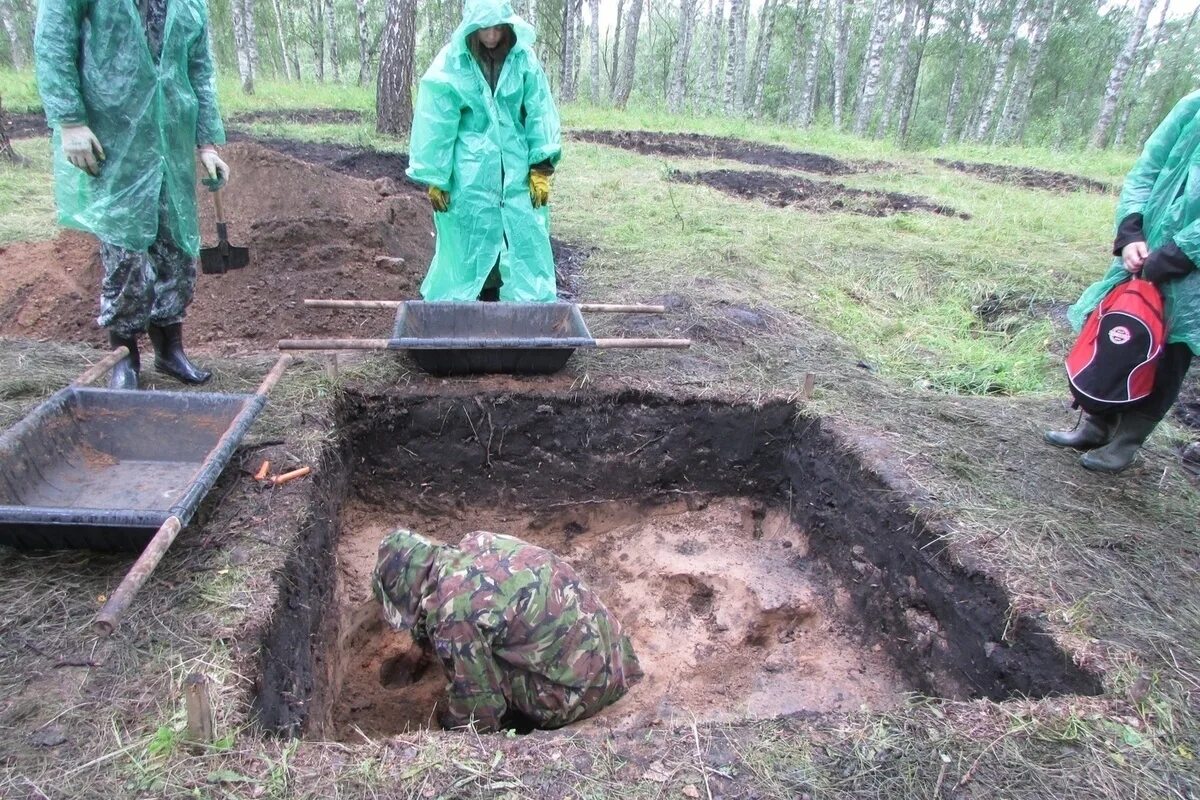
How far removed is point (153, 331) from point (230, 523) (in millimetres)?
1404

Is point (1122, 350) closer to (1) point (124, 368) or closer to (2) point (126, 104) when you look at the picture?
(2) point (126, 104)

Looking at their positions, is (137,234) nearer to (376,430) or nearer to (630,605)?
(376,430)

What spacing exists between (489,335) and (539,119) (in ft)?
4.13

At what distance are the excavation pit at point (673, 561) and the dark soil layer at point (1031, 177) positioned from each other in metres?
10.4

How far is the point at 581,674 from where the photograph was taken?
86.4 inches

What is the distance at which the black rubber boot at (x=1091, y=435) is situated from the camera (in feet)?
10.2

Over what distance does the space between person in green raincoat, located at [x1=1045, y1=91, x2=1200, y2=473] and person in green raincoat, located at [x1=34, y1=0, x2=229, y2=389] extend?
383cm

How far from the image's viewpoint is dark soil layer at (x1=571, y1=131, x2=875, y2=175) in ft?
38.8

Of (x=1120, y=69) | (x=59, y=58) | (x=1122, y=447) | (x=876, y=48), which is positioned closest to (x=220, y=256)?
(x=59, y=58)

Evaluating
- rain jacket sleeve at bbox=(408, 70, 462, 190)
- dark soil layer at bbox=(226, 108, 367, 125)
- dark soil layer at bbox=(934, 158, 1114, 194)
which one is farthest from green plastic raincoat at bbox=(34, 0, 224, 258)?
dark soil layer at bbox=(934, 158, 1114, 194)

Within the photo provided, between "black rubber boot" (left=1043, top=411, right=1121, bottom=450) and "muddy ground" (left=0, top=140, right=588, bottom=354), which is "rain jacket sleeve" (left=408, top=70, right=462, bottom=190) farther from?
"black rubber boot" (left=1043, top=411, right=1121, bottom=450)

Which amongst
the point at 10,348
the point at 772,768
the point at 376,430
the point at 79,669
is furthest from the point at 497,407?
the point at 10,348

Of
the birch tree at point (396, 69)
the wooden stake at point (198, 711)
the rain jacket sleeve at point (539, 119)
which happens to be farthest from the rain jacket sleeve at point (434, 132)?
the birch tree at point (396, 69)

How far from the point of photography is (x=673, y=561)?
135 inches
